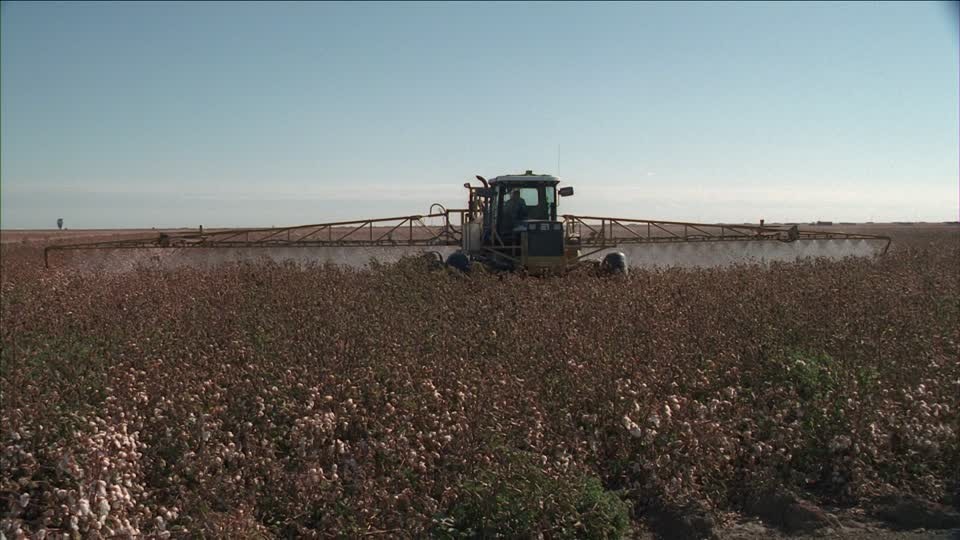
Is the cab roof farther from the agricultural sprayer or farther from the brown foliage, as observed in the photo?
the brown foliage

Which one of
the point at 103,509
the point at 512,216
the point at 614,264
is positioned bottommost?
the point at 103,509

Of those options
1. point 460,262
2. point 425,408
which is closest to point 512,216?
point 460,262

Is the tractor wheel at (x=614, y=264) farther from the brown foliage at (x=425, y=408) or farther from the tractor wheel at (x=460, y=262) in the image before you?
the brown foliage at (x=425, y=408)

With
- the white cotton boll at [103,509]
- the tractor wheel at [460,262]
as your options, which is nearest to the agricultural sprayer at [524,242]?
the tractor wheel at [460,262]

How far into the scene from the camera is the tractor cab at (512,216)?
1473cm

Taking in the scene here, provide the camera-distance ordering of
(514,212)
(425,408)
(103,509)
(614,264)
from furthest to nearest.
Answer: (514,212) < (614,264) < (425,408) < (103,509)

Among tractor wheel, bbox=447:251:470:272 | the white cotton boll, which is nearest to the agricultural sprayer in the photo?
tractor wheel, bbox=447:251:470:272

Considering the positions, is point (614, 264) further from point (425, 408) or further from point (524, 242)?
point (425, 408)

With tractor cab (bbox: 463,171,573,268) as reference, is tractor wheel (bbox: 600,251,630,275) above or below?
below

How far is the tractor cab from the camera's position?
14.7m

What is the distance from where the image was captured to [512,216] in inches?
617

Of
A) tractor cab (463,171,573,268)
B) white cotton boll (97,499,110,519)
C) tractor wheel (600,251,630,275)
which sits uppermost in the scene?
tractor cab (463,171,573,268)

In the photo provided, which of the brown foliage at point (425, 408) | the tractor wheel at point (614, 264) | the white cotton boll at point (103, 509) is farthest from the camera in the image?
the tractor wheel at point (614, 264)

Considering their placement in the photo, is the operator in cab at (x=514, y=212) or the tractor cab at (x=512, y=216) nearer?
the tractor cab at (x=512, y=216)
